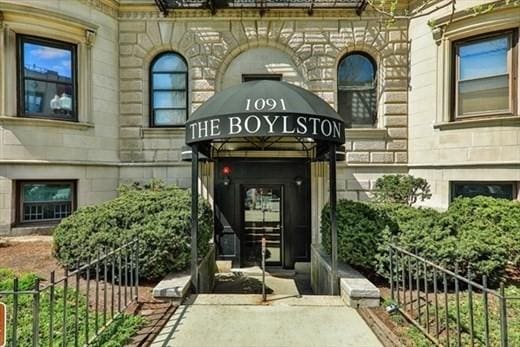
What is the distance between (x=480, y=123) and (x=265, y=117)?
6634 mm

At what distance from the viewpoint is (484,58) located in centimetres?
868

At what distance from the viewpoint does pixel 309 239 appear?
33.6 feet

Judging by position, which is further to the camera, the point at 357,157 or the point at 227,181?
the point at 227,181

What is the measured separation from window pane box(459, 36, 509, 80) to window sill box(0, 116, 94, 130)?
10.3 meters

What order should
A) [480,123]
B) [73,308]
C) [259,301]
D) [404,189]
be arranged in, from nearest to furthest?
[73,308] < [259,301] < [480,123] < [404,189]

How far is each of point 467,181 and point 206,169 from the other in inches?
280

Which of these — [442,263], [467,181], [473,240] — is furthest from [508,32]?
[442,263]

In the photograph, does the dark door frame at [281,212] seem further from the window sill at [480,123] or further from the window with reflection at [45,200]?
the window with reflection at [45,200]

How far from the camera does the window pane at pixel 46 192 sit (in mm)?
9055

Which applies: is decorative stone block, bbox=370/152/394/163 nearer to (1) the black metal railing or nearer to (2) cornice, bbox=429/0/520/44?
(2) cornice, bbox=429/0/520/44

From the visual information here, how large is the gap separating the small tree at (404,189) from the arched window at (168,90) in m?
6.29

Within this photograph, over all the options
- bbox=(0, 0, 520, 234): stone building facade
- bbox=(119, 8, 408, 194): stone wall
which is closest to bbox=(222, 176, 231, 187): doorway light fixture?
bbox=(0, 0, 520, 234): stone building facade

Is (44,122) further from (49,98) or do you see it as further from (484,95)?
(484,95)

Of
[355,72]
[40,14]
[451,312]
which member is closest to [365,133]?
[355,72]
